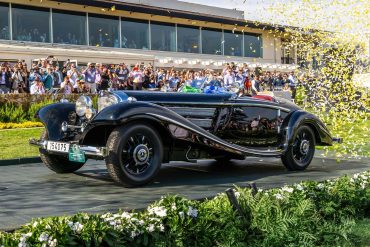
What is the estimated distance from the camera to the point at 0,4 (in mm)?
26625

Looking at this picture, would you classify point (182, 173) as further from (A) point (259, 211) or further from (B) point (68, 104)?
(A) point (259, 211)

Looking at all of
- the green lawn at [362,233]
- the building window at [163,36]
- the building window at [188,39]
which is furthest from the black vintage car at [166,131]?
the building window at [188,39]

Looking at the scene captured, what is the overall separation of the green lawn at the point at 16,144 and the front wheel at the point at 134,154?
13.6 feet

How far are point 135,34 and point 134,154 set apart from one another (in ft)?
87.8

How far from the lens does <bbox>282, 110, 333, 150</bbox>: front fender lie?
9633 millimetres

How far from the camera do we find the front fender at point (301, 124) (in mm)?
9633

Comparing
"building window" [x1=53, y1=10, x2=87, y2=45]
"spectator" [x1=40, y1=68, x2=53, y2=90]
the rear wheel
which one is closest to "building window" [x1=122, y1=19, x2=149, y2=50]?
"building window" [x1=53, y1=10, x2=87, y2=45]

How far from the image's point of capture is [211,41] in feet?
129

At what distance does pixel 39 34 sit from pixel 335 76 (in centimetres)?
2284

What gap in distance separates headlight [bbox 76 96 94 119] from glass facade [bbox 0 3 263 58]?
1903 centimetres

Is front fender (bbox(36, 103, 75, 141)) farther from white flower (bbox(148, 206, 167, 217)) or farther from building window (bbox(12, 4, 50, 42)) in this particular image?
building window (bbox(12, 4, 50, 42))

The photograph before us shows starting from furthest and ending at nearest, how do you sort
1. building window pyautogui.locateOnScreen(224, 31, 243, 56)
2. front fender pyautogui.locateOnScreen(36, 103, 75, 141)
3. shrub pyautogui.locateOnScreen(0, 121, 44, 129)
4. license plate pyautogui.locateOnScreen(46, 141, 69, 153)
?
1. building window pyautogui.locateOnScreen(224, 31, 243, 56)
2. shrub pyautogui.locateOnScreen(0, 121, 44, 129)
3. front fender pyautogui.locateOnScreen(36, 103, 75, 141)
4. license plate pyautogui.locateOnScreen(46, 141, 69, 153)

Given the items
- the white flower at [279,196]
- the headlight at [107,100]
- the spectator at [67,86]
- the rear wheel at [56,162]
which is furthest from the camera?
the spectator at [67,86]

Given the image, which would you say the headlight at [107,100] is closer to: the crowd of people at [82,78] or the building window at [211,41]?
the crowd of people at [82,78]
